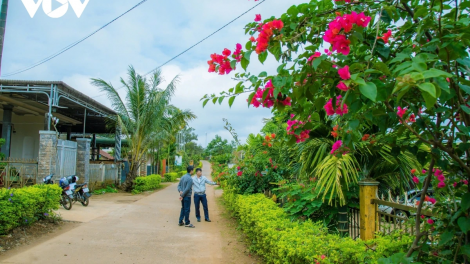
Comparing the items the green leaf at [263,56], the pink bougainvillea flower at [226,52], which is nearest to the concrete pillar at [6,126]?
the pink bougainvillea flower at [226,52]

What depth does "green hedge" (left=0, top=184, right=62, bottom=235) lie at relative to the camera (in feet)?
19.2

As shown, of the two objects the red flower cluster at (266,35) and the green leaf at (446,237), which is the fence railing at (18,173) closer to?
the red flower cluster at (266,35)

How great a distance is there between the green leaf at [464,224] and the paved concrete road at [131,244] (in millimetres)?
4032

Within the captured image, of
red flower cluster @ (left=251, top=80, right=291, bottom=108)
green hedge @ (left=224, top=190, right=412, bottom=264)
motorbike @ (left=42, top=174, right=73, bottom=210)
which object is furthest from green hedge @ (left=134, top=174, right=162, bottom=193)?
red flower cluster @ (left=251, top=80, right=291, bottom=108)

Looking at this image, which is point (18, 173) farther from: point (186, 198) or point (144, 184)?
point (186, 198)

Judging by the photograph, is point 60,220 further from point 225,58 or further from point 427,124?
point 427,124

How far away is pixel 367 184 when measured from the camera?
4145 mm

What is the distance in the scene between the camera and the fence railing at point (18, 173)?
10.9 metres

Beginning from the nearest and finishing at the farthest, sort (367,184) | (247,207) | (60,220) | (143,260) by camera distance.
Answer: (367,184) → (143,260) → (247,207) → (60,220)

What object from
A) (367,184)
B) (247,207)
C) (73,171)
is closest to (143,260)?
(247,207)

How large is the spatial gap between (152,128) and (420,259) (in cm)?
1554

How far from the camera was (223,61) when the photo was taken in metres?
2.38

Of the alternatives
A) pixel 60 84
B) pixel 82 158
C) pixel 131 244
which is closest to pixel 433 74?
pixel 131 244

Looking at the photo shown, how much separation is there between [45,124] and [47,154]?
1621 mm
